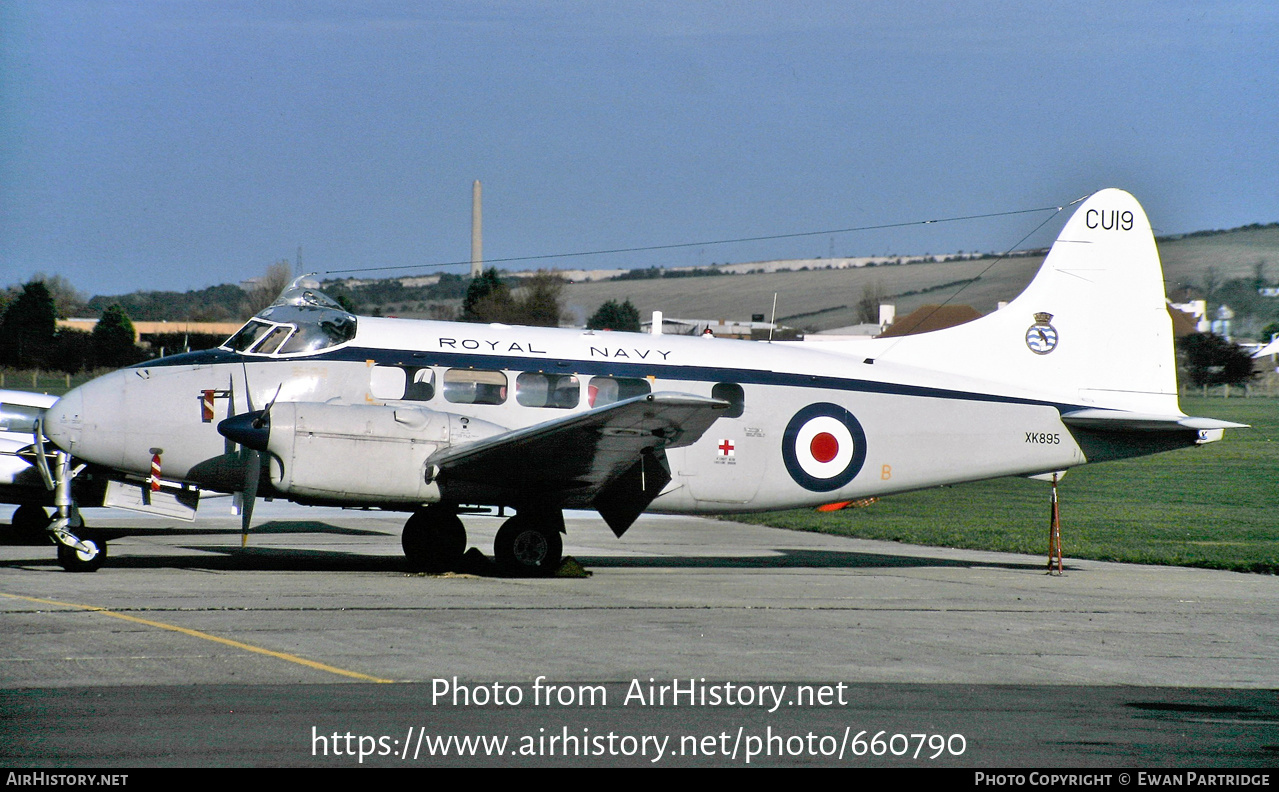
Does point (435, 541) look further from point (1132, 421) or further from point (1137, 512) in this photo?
point (1137, 512)

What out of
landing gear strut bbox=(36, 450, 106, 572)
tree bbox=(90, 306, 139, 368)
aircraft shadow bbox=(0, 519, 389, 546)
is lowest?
aircraft shadow bbox=(0, 519, 389, 546)

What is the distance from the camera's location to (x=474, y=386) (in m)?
13.6

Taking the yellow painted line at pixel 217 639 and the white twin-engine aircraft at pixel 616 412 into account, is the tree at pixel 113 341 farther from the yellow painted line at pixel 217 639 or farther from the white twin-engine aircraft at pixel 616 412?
the yellow painted line at pixel 217 639

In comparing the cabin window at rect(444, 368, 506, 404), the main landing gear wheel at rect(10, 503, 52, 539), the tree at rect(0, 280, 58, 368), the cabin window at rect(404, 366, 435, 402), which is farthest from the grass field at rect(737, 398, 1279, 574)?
the tree at rect(0, 280, 58, 368)

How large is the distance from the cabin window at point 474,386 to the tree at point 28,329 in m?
18.6

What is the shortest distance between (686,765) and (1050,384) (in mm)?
11312

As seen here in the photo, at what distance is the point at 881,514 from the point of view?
2548cm

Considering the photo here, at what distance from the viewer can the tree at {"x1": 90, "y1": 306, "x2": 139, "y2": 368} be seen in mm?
29141

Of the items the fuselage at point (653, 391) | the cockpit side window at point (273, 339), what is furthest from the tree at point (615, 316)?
the cockpit side window at point (273, 339)

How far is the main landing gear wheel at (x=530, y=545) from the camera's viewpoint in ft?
44.0

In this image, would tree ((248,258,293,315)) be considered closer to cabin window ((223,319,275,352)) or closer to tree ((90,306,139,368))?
tree ((90,306,139,368))

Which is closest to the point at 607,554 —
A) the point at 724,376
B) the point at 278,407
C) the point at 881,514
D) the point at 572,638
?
the point at 724,376

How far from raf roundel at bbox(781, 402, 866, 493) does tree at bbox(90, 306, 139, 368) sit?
65.6ft

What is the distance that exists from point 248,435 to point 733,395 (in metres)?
5.89
